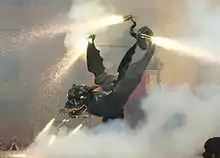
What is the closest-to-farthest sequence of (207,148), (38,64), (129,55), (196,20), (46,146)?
(207,148) → (46,146) → (129,55) → (196,20) → (38,64)

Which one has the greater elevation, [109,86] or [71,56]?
[71,56]

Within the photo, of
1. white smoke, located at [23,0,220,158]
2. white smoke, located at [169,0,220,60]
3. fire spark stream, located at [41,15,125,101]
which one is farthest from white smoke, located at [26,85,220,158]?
fire spark stream, located at [41,15,125,101]

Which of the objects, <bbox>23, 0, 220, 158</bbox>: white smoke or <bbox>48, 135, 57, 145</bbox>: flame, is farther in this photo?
<bbox>48, 135, 57, 145</bbox>: flame

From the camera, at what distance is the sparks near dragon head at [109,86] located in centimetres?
222

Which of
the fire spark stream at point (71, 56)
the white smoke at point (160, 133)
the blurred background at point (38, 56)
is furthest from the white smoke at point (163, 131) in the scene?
the fire spark stream at point (71, 56)

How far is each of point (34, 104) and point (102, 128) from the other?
1.90ft

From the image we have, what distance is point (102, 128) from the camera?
89.6 inches

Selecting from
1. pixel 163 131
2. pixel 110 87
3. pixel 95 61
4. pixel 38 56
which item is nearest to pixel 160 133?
pixel 163 131

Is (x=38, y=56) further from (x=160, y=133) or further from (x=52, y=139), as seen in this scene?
(x=160, y=133)

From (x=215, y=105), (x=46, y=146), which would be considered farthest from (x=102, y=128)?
(x=215, y=105)

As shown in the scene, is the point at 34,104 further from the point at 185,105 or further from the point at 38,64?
the point at 185,105

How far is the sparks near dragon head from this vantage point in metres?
2.22

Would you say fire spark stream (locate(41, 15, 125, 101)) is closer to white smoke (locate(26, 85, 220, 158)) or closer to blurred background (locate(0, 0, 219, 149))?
blurred background (locate(0, 0, 219, 149))

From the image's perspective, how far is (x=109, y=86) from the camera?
224 centimetres
